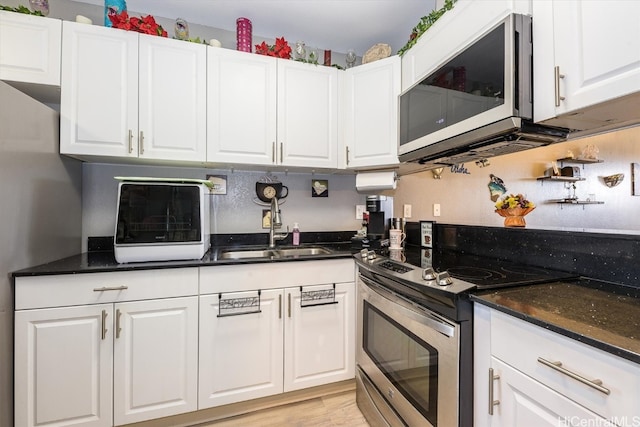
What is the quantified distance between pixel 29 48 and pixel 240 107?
111 centimetres

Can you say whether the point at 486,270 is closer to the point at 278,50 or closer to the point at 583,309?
the point at 583,309

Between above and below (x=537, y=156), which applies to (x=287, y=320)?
below

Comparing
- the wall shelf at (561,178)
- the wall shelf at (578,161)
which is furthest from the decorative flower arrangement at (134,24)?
the wall shelf at (578,161)

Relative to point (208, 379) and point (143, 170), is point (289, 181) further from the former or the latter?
point (208, 379)

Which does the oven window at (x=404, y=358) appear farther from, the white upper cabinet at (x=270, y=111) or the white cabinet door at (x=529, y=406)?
the white upper cabinet at (x=270, y=111)

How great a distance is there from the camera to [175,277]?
1512mm

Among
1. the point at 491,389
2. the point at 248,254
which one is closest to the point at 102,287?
the point at 248,254

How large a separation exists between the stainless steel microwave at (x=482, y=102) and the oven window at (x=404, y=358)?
2.96 ft

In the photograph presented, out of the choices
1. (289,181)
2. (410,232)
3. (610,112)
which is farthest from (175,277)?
(610,112)

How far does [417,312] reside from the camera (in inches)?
47.1

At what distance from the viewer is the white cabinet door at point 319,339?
172cm

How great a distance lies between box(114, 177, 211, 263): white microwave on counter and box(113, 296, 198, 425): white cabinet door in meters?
0.26

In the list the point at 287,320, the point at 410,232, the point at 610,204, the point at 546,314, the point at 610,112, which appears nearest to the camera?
the point at 546,314

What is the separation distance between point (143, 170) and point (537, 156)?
3192 millimetres
